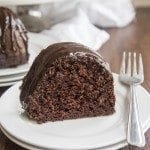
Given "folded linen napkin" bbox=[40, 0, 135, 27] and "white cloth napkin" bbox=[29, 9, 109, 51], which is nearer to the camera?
"white cloth napkin" bbox=[29, 9, 109, 51]

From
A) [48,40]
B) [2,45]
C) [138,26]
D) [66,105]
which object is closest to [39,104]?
[66,105]

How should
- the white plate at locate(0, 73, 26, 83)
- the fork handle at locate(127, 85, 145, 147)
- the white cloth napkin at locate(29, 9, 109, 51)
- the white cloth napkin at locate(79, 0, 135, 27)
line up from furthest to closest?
the white cloth napkin at locate(79, 0, 135, 27), the white cloth napkin at locate(29, 9, 109, 51), the white plate at locate(0, 73, 26, 83), the fork handle at locate(127, 85, 145, 147)

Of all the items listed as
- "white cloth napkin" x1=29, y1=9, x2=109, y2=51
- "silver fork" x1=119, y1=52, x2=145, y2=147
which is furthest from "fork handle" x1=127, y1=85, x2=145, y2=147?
"white cloth napkin" x1=29, y1=9, x2=109, y2=51

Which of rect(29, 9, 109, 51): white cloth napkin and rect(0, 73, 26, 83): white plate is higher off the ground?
rect(0, 73, 26, 83): white plate

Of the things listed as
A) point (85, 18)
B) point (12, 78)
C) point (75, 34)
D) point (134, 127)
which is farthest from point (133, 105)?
point (85, 18)

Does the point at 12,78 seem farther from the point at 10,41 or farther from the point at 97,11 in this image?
the point at 97,11

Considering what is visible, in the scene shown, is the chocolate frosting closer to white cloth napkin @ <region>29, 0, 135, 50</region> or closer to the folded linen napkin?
white cloth napkin @ <region>29, 0, 135, 50</region>
